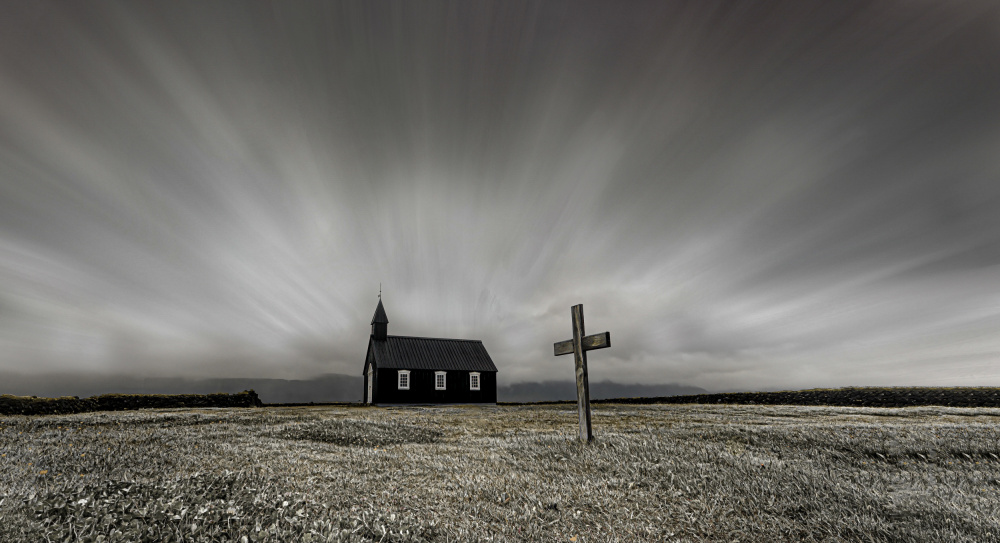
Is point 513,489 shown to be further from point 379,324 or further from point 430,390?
point 379,324

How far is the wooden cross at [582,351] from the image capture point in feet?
46.6

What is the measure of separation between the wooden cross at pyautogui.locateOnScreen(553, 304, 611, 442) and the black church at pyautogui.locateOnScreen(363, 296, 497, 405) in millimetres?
33622

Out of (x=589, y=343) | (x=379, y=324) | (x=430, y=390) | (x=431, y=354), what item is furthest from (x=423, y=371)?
(x=589, y=343)

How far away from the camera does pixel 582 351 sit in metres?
15.5

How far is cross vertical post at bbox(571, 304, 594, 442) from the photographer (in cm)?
1427

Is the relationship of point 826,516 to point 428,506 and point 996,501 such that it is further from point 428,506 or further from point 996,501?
point 428,506

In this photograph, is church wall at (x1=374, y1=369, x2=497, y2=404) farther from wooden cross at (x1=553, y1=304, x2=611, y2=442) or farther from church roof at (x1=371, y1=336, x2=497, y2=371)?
wooden cross at (x1=553, y1=304, x2=611, y2=442)

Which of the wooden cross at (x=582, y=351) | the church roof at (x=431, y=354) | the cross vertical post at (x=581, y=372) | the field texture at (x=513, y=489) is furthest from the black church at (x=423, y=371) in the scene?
the cross vertical post at (x=581, y=372)

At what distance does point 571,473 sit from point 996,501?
7.64 m

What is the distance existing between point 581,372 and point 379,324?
38535 mm

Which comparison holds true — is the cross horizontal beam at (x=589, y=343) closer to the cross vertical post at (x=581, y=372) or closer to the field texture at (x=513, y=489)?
the cross vertical post at (x=581, y=372)

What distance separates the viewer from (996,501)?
7.98 m

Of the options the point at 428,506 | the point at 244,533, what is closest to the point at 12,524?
the point at 244,533

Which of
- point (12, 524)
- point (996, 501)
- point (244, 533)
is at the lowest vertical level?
point (996, 501)
